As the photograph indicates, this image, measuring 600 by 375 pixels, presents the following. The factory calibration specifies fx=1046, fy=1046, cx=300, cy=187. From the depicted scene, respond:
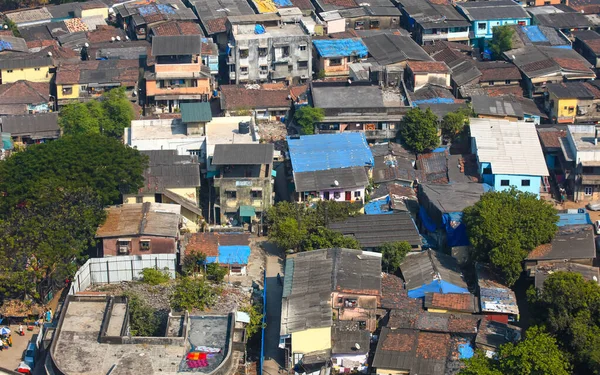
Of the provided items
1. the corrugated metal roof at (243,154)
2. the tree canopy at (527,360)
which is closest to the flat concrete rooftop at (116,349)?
the tree canopy at (527,360)

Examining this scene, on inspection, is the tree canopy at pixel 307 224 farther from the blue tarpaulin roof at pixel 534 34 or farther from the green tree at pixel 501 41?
the blue tarpaulin roof at pixel 534 34

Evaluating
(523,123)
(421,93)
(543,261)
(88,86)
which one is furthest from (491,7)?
(543,261)

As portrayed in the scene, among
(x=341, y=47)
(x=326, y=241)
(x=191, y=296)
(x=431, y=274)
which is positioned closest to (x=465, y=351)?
(x=431, y=274)

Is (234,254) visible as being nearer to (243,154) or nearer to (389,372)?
(243,154)

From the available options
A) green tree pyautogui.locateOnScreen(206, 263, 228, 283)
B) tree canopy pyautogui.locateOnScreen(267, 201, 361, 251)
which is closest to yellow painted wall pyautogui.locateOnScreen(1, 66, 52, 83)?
tree canopy pyautogui.locateOnScreen(267, 201, 361, 251)

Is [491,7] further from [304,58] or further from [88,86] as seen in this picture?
[88,86]
